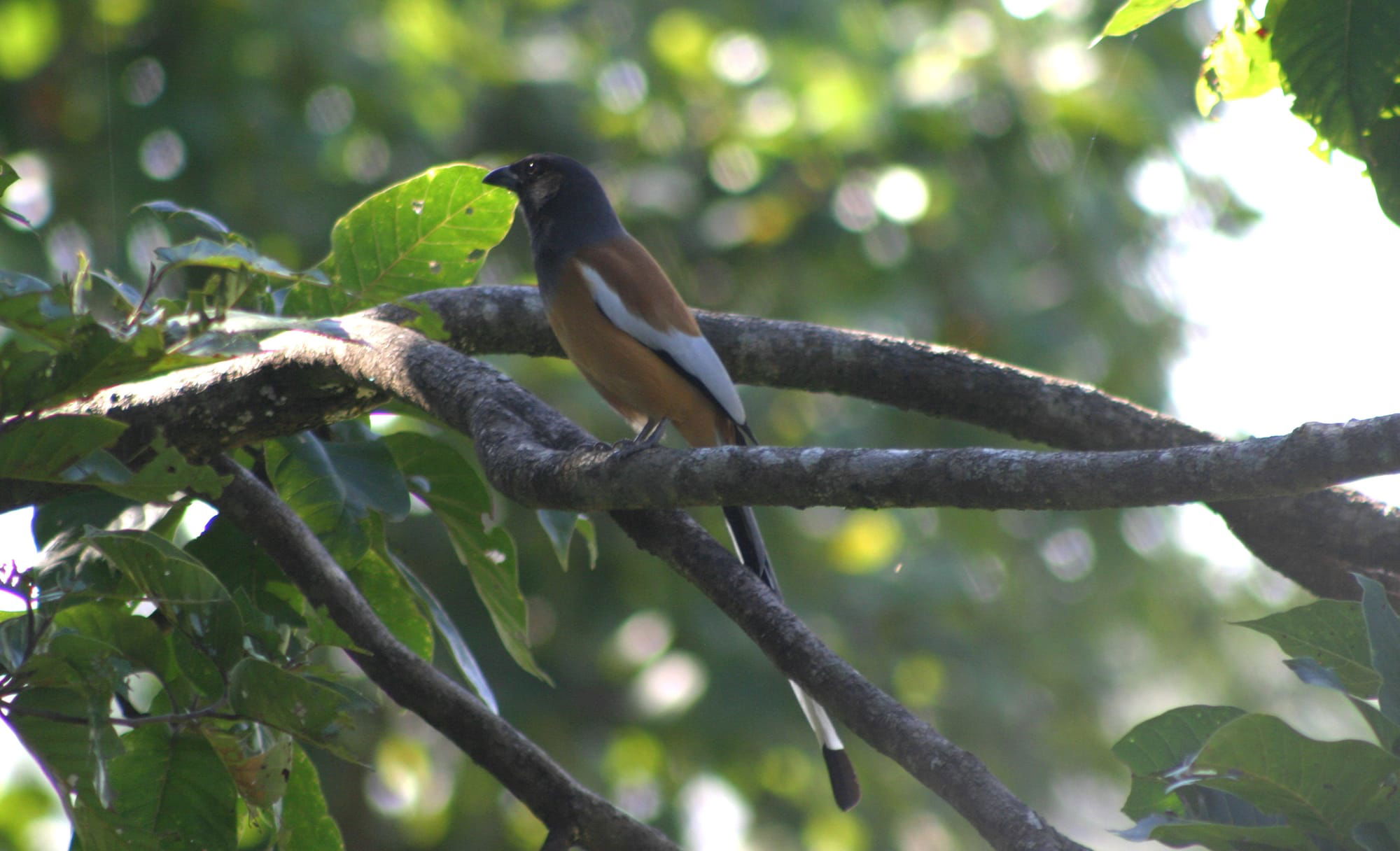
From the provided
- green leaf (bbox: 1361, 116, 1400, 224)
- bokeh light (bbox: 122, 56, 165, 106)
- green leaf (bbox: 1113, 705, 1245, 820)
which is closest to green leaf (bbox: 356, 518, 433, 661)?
green leaf (bbox: 1113, 705, 1245, 820)

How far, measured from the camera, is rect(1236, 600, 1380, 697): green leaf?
1.94m

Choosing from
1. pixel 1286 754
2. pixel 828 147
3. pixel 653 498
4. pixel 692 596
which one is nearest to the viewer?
pixel 1286 754

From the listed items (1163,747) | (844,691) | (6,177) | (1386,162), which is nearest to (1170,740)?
(1163,747)

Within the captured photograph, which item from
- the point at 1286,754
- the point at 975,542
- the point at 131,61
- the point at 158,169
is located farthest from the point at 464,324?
the point at 975,542

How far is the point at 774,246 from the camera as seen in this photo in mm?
9914

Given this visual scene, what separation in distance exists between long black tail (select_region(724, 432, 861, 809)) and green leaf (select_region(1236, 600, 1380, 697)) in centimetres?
96

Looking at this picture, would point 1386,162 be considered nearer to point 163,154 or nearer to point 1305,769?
point 1305,769

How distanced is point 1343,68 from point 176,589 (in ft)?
7.72

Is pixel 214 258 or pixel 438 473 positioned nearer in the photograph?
pixel 214 258

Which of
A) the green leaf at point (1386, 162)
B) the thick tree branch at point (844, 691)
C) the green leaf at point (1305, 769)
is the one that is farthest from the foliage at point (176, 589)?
the green leaf at point (1386, 162)

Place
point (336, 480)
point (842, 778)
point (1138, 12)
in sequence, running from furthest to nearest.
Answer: point (842, 778)
point (336, 480)
point (1138, 12)

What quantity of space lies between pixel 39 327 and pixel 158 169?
7.40 metres

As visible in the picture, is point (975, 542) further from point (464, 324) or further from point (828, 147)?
point (464, 324)

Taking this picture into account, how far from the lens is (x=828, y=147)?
9867 mm
